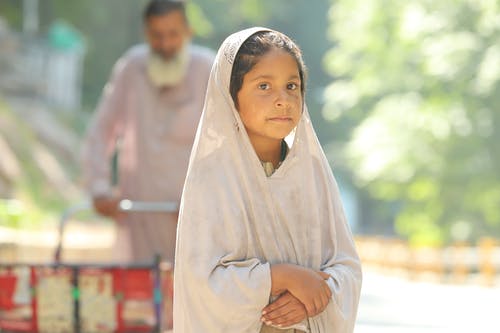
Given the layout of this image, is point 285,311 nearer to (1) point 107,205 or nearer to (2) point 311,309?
(2) point 311,309

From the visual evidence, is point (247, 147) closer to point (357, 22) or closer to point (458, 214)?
point (458, 214)

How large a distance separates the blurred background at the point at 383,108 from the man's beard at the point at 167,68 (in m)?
10.5

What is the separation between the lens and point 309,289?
9.00 ft

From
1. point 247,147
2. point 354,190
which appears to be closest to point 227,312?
point 247,147

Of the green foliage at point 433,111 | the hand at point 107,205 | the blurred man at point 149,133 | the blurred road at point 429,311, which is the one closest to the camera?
the hand at point 107,205

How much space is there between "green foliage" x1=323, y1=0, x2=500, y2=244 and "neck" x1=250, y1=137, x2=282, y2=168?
61.0ft

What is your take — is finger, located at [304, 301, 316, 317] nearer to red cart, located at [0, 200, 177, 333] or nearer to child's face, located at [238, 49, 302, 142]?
child's face, located at [238, 49, 302, 142]

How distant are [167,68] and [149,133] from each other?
360 mm

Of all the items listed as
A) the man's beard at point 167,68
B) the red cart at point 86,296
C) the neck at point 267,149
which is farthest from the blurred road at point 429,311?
the neck at point 267,149

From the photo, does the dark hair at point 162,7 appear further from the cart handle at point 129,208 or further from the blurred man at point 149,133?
the cart handle at point 129,208

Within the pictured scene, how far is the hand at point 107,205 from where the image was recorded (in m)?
5.49

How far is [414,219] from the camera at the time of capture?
89.7ft

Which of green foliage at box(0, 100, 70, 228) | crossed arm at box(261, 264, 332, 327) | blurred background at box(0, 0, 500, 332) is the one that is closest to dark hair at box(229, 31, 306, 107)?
crossed arm at box(261, 264, 332, 327)

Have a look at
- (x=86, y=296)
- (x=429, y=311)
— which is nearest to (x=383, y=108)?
(x=429, y=311)
